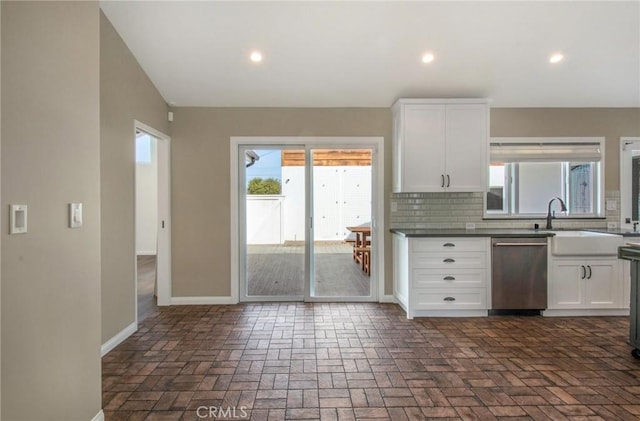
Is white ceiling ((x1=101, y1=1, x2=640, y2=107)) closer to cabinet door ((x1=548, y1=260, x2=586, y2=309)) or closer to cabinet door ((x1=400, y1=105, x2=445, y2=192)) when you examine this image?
cabinet door ((x1=400, y1=105, x2=445, y2=192))


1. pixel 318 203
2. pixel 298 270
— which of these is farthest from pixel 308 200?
pixel 298 270

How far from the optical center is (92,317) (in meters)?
1.83

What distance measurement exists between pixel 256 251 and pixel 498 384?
2916 millimetres

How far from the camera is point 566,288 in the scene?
3756 millimetres

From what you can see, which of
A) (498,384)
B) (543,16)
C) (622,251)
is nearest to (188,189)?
(498,384)

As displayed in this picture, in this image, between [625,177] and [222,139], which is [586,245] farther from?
[222,139]

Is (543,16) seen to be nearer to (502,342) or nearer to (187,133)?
(502,342)

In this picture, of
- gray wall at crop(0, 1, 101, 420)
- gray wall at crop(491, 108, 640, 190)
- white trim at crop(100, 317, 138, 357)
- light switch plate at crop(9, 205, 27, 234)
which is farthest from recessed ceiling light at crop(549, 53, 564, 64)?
white trim at crop(100, 317, 138, 357)

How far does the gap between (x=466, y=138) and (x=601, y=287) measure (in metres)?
2.12

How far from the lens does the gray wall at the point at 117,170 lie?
9.62 feet

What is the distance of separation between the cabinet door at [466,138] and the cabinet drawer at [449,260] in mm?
747

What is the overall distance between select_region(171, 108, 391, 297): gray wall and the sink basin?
191 cm

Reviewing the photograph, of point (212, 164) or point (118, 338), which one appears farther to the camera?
point (212, 164)

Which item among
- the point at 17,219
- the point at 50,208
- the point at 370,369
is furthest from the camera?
the point at 370,369
